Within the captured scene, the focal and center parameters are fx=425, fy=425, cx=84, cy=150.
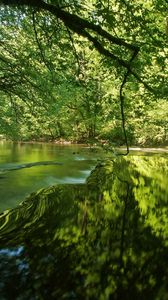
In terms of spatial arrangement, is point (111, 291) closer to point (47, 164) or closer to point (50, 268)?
point (50, 268)

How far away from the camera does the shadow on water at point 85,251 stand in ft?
11.3

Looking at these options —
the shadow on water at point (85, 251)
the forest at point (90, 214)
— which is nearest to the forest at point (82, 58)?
the forest at point (90, 214)

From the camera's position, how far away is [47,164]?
20.7 metres

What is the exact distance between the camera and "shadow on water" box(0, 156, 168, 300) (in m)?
3.43

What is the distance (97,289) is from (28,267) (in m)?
0.87

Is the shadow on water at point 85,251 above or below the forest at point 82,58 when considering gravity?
below

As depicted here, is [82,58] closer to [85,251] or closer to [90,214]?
[90,214]

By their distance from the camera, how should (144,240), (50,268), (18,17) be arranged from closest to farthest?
(50,268)
(144,240)
(18,17)

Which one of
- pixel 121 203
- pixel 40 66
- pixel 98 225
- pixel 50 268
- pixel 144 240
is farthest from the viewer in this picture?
pixel 40 66

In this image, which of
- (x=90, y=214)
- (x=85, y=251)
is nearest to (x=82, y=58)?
(x=90, y=214)

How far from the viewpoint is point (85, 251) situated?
467 centimetres

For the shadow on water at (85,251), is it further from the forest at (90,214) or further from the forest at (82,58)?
the forest at (82,58)

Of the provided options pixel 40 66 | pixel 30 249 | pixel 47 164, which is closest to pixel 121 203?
pixel 30 249

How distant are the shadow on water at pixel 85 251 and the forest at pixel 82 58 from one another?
138cm
